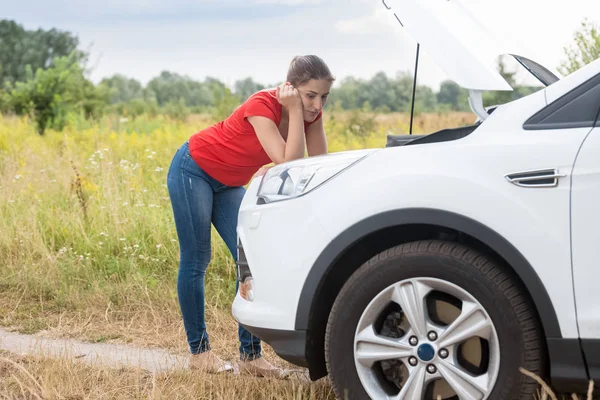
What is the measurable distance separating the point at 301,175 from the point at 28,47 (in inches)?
2254

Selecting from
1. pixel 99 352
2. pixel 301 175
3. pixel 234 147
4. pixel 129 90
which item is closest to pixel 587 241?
pixel 301 175

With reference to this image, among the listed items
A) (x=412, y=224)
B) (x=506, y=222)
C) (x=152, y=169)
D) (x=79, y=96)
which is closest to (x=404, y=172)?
(x=412, y=224)

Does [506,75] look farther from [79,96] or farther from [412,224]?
[79,96]

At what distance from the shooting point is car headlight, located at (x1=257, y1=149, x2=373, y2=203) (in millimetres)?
3146

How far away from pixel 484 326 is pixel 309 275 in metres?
0.70

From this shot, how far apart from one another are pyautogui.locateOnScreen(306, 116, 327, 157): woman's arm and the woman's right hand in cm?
33

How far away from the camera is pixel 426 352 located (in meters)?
2.90

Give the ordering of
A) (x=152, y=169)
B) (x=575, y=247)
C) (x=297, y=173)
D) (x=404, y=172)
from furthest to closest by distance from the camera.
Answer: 1. (x=152, y=169)
2. (x=297, y=173)
3. (x=404, y=172)
4. (x=575, y=247)

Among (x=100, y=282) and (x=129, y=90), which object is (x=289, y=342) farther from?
(x=129, y=90)

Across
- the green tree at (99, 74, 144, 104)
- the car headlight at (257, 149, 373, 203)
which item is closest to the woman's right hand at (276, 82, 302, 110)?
the car headlight at (257, 149, 373, 203)

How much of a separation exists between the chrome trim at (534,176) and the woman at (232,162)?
1.26 metres

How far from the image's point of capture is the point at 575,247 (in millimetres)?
2656

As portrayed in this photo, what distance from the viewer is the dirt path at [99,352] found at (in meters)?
4.46

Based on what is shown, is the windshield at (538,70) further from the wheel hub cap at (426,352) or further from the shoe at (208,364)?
the shoe at (208,364)
